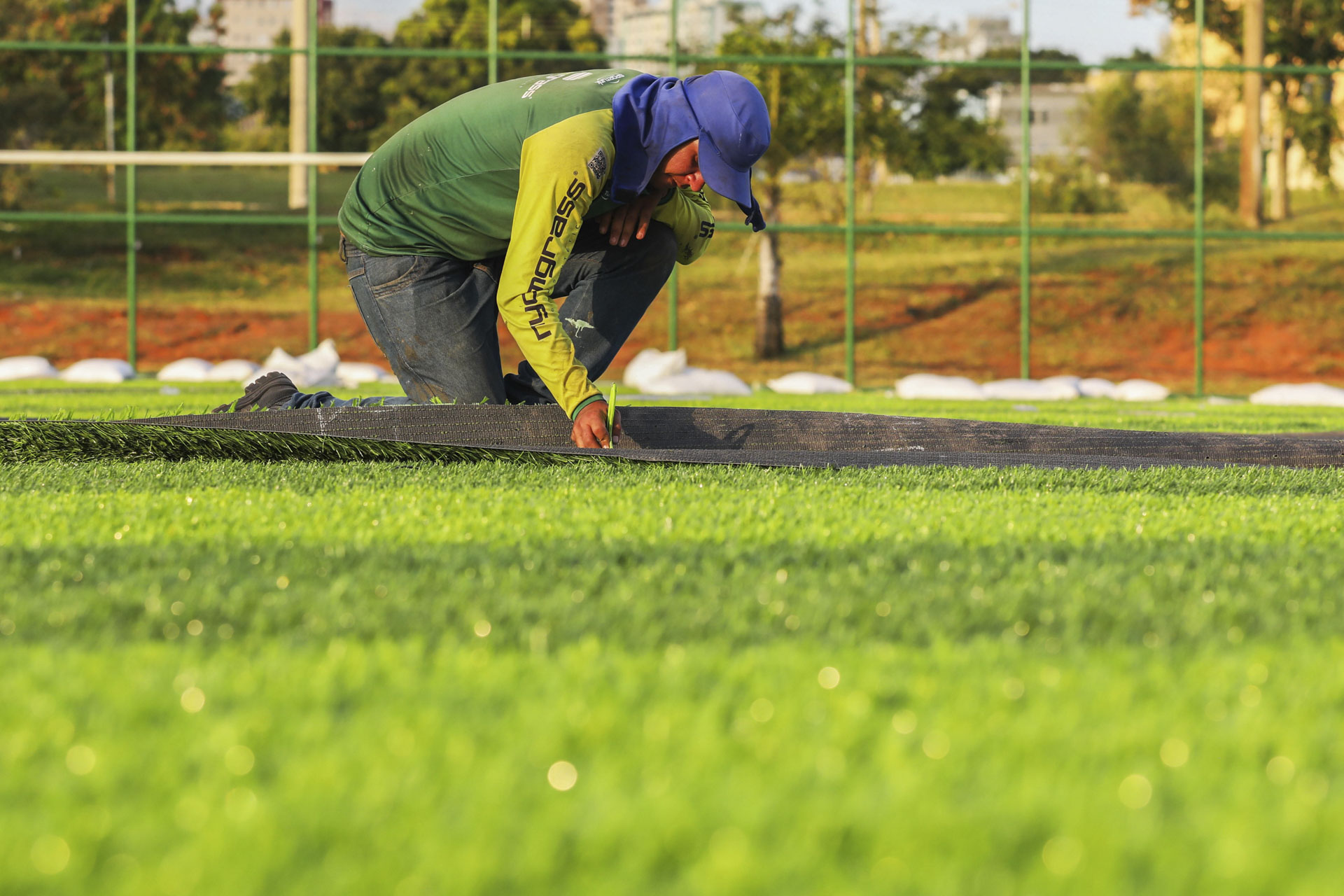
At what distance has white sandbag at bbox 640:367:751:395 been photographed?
33.3ft

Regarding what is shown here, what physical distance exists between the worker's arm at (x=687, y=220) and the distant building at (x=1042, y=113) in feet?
39.4

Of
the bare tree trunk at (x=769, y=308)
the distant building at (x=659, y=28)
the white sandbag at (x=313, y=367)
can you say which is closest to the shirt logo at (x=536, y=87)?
the white sandbag at (x=313, y=367)

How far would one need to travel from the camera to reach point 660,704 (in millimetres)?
1143

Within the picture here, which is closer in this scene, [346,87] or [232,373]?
[232,373]

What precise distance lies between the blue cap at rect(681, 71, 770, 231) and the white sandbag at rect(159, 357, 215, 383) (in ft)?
27.7

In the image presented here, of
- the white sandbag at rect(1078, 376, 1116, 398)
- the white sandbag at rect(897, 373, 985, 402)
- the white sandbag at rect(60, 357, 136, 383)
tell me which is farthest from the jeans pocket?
the white sandbag at rect(1078, 376, 1116, 398)

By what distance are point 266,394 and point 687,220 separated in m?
1.47

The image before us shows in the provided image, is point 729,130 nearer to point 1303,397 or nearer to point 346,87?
point 1303,397

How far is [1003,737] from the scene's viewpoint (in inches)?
42.2

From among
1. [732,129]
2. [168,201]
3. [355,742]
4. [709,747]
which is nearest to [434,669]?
[355,742]

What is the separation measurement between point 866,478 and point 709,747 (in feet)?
6.39

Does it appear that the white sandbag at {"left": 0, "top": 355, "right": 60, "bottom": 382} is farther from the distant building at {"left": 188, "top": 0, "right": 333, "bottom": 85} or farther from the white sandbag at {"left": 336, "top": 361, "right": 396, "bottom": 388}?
the distant building at {"left": 188, "top": 0, "right": 333, "bottom": 85}

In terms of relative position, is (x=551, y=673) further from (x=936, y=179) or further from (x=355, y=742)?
(x=936, y=179)

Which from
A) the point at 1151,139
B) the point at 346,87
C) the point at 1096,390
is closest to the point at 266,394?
the point at 1096,390
